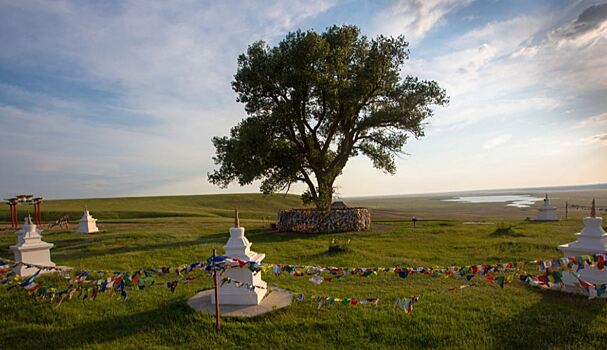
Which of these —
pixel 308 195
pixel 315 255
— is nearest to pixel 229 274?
pixel 315 255

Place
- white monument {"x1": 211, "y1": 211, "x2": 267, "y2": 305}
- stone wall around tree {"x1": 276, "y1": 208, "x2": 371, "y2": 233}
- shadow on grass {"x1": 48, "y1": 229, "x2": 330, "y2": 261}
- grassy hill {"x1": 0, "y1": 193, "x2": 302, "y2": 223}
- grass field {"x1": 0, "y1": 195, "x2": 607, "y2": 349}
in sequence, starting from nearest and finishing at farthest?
grass field {"x1": 0, "y1": 195, "x2": 607, "y2": 349} → white monument {"x1": 211, "y1": 211, "x2": 267, "y2": 305} → shadow on grass {"x1": 48, "y1": 229, "x2": 330, "y2": 261} → stone wall around tree {"x1": 276, "y1": 208, "x2": 371, "y2": 233} → grassy hill {"x1": 0, "y1": 193, "x2": 302, "y2": 223}

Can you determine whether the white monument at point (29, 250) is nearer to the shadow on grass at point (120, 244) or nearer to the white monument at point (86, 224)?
the shadow on grass at point (120, 244)

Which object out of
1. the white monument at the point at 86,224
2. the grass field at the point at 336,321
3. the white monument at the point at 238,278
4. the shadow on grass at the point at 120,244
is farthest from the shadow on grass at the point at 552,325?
the white monument at the point at 86,224

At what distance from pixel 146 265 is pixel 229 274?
6.65m

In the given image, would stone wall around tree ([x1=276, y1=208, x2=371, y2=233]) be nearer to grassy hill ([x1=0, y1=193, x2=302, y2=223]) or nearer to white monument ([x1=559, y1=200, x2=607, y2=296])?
white monument ([x1=559, y1=200, x2=607, y2=296])

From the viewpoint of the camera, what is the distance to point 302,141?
90.7 ft

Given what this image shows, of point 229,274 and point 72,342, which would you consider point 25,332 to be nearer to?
point 72,342

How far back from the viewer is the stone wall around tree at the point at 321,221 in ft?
77.8

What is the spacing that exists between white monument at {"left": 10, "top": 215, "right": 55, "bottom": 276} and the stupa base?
597 cm

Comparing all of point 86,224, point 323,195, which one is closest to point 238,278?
point 323,195

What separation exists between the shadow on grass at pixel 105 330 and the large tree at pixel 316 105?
16.2 metres

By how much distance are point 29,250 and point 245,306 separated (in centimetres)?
774

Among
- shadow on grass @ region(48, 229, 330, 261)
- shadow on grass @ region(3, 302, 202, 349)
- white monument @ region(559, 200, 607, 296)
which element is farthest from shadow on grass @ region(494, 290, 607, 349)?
shadow on grass @ region(48, 229, 330, 261)

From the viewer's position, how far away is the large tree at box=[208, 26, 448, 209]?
2403cm
